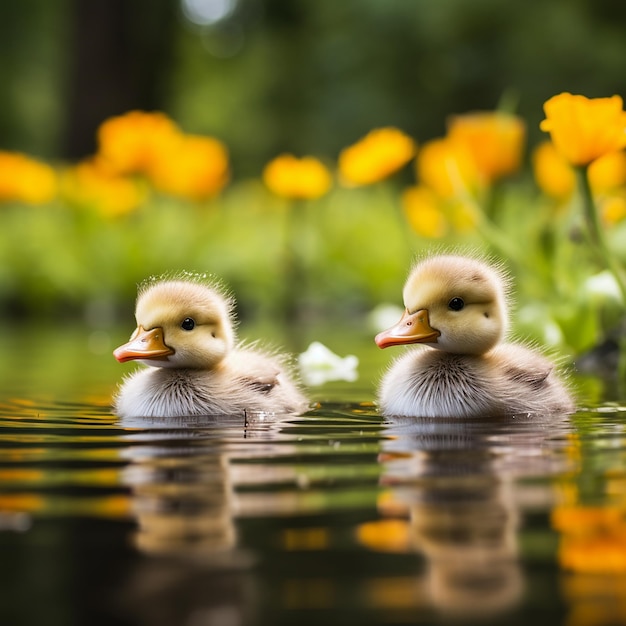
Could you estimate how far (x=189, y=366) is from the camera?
451 centimetres

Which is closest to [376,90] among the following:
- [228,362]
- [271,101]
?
[271,101]

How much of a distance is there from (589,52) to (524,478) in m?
16.4

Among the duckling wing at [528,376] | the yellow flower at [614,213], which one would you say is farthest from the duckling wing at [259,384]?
the yellow flower at [614,213]

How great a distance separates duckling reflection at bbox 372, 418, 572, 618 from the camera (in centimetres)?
197

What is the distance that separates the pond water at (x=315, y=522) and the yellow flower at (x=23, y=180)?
27.6ft

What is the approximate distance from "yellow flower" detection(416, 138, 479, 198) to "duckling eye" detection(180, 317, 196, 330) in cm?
228

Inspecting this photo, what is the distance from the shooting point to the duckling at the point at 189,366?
429 centimetres

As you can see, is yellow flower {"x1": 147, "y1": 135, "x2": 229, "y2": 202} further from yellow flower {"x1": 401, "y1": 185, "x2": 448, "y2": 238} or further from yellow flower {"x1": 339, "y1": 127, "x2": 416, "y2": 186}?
yellow flower {"x1": 339, "y1": 127, "x2": 416, "y2": 186}

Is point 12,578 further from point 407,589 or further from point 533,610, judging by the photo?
point 533,610

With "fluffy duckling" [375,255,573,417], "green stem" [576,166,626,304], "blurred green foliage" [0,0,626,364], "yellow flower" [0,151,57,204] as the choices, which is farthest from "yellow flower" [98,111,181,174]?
"fluffy duckling" [375,255,573,417]

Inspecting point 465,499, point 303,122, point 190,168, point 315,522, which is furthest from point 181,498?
point 303,122

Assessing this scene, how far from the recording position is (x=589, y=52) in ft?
60.0

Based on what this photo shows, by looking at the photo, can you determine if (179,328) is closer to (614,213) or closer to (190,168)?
(614,213)

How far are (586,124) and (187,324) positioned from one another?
1596mm
